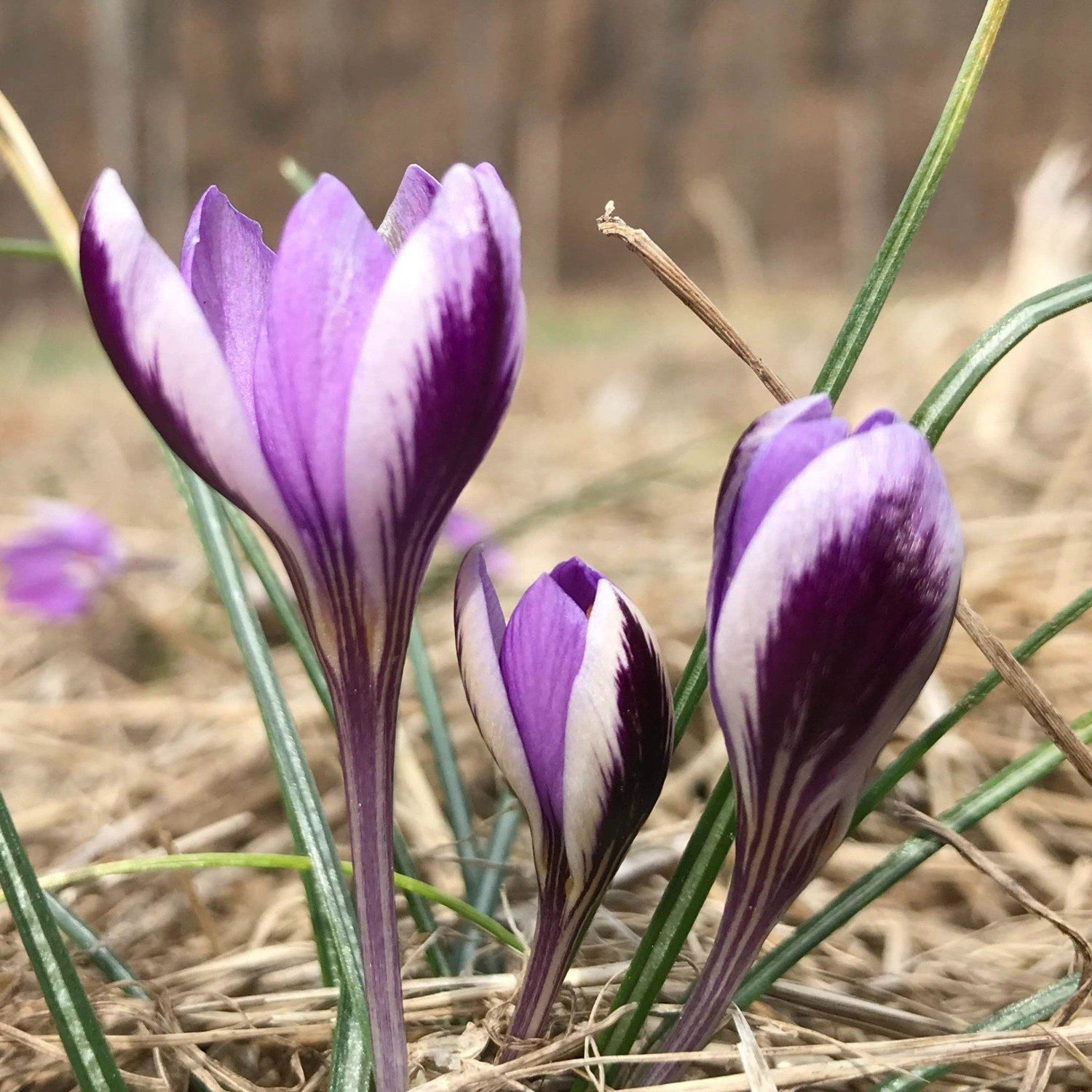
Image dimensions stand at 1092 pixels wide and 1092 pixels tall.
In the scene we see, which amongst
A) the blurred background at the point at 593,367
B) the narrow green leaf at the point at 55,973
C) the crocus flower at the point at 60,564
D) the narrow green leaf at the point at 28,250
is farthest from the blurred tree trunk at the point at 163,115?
the narrow green leaf at the point at 55,973

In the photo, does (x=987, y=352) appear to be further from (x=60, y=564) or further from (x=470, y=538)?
(x=60, y=564)

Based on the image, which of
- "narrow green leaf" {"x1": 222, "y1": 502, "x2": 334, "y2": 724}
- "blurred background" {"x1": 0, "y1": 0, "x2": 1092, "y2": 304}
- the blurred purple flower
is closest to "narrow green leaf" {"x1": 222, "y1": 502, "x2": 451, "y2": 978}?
"narrow green leaf" {"x1": 222, "y1": 502, "x2": 334, "y2": 724}

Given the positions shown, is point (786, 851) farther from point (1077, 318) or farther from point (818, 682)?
point (1077, 318)

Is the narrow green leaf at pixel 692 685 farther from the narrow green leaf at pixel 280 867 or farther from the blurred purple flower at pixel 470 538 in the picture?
the blurred purple flower at pixel 470 538

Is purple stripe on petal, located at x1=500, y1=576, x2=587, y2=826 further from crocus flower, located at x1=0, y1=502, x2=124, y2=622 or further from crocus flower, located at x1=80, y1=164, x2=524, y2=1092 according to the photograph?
crocus flower, located at x1=0, y1=502, x2=124, y2=622

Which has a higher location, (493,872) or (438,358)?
(438,358)

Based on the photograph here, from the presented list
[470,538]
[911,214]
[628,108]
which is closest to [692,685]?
[911,214]
